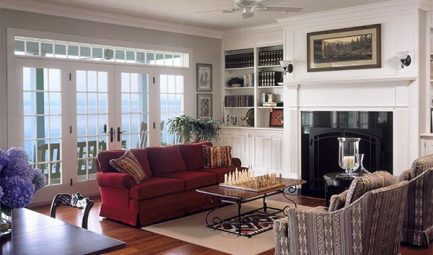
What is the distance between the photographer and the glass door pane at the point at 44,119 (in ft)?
21.1

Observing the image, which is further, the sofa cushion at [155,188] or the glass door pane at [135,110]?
the glass door pane at [135,110]

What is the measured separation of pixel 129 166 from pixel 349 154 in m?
2.59

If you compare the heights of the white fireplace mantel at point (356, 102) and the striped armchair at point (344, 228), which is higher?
the white fireplace mantel at point (356, 102)

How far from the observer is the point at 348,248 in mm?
3234

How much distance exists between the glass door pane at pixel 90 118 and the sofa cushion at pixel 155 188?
5.82 ft

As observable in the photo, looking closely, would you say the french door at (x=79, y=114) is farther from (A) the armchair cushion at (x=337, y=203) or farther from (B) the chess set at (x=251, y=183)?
(A) the armchair cushion at (x=337, y=203)

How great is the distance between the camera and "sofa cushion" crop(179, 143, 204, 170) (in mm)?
6660

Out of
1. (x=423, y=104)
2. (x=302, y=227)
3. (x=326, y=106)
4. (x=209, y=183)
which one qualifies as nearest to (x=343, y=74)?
(x=326, y=106)

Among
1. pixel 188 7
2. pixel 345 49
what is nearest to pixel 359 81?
pixel 345 49

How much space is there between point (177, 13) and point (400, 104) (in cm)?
364

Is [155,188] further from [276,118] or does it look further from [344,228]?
[276,118]

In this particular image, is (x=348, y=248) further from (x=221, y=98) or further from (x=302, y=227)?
(x=221, y=98)

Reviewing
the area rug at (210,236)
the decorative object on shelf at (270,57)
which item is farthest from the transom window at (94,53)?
the area rug at (210,236)

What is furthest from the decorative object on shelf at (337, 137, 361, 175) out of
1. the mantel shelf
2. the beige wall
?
the beige wall
